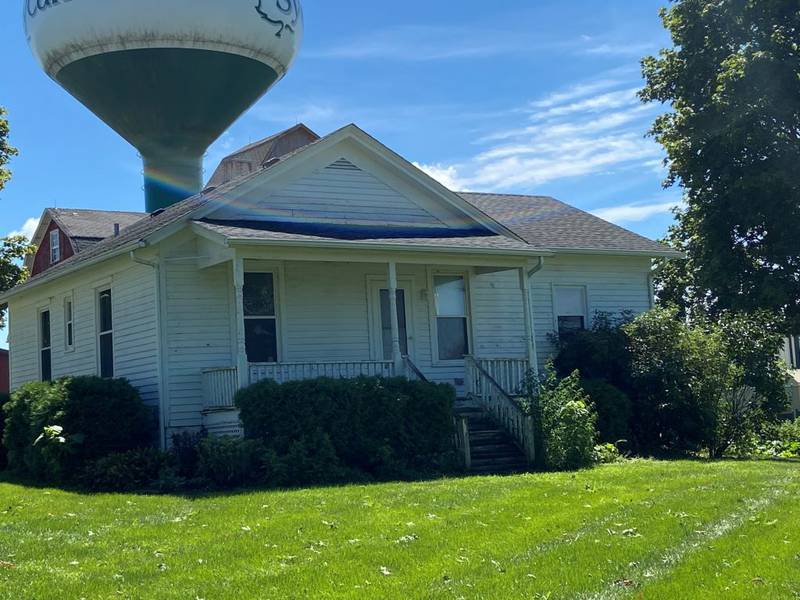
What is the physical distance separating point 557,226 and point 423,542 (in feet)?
54.6

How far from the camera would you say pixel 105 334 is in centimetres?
2044

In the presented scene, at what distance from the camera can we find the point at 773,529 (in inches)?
360

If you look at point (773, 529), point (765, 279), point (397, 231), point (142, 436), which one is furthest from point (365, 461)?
point (765, 279)

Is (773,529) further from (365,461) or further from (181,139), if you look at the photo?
(181,139)

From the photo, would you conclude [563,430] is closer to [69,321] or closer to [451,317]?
[451,317]

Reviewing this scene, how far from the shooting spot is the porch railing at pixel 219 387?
54.9 ft

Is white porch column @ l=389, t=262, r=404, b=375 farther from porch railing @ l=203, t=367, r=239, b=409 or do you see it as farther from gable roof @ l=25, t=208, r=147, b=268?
gable roof @ l=25, t=208, r=147, b=268

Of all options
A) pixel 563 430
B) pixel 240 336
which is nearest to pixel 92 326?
pixel 240 336

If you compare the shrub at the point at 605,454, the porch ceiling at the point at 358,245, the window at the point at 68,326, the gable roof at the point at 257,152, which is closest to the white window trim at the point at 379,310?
the porch ceiling at the point at 358,245

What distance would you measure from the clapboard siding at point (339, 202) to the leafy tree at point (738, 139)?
934 centimetres

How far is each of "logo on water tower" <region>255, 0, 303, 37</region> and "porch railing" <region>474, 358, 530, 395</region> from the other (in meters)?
11.3

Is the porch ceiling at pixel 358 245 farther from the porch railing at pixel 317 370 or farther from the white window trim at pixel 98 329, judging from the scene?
the white window trim at pixel 98 329

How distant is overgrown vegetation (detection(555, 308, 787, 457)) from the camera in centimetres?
1920

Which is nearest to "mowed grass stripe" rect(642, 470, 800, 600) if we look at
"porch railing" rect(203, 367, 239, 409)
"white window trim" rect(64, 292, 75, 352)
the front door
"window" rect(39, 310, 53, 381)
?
"porch railing" rect(203, 367, 239, 409)
